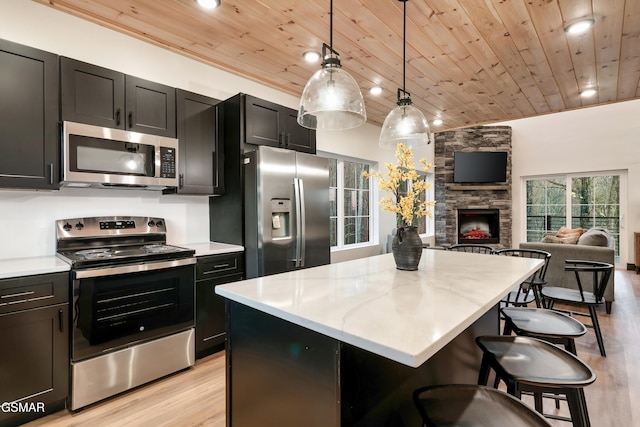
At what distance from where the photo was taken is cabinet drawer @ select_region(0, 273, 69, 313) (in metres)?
Result: 1.75

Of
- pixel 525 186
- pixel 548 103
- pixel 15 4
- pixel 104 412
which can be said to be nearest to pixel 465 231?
pixel 525 186

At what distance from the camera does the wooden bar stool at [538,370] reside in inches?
44.2

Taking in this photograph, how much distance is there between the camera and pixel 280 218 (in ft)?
9.82

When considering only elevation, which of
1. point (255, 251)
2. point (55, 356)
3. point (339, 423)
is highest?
point (255, 251)

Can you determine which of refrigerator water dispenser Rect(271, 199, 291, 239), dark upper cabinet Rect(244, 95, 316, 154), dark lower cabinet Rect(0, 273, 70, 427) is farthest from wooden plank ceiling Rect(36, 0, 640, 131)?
dark lower cabinet Rect(0, 273, 70, 427)

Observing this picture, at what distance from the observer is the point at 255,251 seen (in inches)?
111

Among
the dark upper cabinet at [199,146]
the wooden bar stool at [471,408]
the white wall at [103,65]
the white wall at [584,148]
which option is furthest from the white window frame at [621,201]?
the wooden bar stool at [471,408]

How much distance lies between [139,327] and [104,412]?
507 mm

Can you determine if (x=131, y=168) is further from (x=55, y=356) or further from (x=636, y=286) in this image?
(x=636, y=286)

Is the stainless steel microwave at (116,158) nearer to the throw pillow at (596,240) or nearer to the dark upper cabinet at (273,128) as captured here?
the dark upper cabinet at (273,128)

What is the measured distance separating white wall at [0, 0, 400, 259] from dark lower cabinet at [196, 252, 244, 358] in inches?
23.0

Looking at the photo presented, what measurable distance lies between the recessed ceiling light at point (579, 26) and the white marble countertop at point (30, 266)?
3914 mm

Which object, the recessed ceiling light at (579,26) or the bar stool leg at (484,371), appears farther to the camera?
the recessed ceiling light at (579,26)

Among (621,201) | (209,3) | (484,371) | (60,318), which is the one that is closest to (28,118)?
(60,318)
